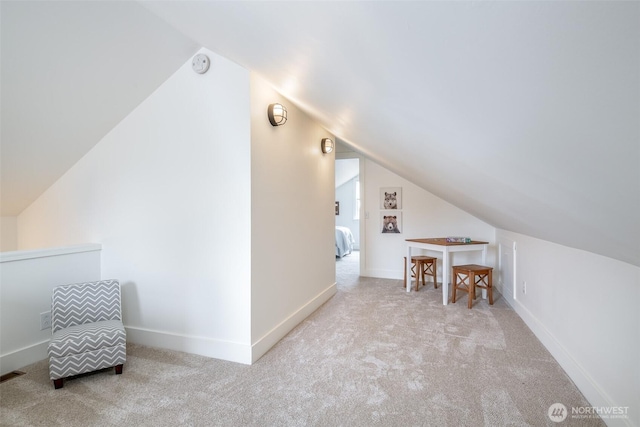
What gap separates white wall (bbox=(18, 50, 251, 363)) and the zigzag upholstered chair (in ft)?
0.90

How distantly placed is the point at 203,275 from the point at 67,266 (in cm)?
120

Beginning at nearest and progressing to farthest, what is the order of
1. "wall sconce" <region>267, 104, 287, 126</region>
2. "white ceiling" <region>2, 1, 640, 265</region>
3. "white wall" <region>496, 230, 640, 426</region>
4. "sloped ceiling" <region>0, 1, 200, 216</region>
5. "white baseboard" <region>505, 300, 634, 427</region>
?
1. "white ceiling" <region>2, 1, 640, 265</region>
2. "white wall" <region>496, 230, 640, 426</region>
3. "white baseboard" <region>505, 300, 634, 427</region>
4. "sloped ceiling" <region>0, 1, 200, 216</region>
5. "wall sconce" <region>267, 104, 287, 126</region>

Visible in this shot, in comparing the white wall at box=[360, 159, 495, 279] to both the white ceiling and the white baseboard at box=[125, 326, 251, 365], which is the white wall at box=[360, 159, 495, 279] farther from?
the white ceiling

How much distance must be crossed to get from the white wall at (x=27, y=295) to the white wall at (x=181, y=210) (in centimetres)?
34

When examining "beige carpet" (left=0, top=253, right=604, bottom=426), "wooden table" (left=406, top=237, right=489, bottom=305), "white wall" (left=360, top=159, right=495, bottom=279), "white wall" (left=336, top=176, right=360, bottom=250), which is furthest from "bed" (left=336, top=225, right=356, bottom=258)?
"beige carpet" (left=0, top=253, right=604, bottom=426)

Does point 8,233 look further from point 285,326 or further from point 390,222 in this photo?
point 390,222

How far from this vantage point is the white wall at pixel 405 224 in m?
4.84

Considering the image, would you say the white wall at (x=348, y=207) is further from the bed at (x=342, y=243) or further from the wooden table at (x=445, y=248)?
the wooden table at (x=445, y=248)

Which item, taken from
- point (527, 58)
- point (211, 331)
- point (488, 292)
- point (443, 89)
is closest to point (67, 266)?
point (211, 331)

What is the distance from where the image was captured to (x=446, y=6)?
0.52 metres

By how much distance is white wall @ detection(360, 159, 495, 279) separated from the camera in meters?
4.84

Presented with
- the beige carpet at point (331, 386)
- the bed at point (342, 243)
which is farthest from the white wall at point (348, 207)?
the beige carpet at point (331, 386)

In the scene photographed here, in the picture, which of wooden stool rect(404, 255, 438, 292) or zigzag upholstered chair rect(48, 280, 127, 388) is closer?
zigzag upholstered chair rect(48, 280, 127, 388)

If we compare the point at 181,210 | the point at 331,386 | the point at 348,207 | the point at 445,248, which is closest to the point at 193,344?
the point at 181,210
